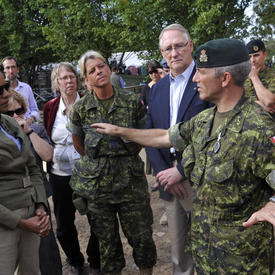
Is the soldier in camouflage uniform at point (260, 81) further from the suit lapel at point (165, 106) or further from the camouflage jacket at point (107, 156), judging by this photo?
the camouflage jacket at point (107, 156)

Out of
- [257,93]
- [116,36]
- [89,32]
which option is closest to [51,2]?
[89,32]

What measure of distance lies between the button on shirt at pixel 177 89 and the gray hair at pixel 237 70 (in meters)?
0.84

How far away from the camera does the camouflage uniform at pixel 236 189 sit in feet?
5.62

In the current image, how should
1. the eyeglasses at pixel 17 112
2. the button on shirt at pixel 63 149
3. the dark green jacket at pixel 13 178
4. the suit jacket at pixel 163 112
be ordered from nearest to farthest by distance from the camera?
the dark green jacket at pixel 13 178, the eyeglasses at pixel 17 112, the suit jacket at pixel 163 112, the button on shirt at pixel 63 149

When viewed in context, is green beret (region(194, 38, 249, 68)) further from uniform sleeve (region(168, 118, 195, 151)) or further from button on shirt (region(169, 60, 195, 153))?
button on shirt (region(169, 60, 195, 153))

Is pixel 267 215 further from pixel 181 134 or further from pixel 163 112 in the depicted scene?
pixel 163 112

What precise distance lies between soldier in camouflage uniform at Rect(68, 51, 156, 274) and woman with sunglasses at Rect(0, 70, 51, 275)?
1.69ft

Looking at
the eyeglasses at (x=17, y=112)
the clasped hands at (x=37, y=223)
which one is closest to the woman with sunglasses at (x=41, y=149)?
the eyeglasses at (x=17, y=112)

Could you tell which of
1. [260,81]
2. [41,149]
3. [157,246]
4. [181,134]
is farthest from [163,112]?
[157,246]

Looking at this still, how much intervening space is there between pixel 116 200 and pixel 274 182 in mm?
1485

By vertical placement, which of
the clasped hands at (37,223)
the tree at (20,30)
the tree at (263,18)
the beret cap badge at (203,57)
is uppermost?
the tree at (20,30)

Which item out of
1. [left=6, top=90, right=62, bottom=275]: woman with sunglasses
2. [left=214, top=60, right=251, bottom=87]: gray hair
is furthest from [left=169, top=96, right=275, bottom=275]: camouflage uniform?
[left=6, top=90, right=62, bottom=275]: woman with sunglasses

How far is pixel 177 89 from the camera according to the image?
2.70 meters

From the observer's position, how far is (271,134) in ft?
5.49
